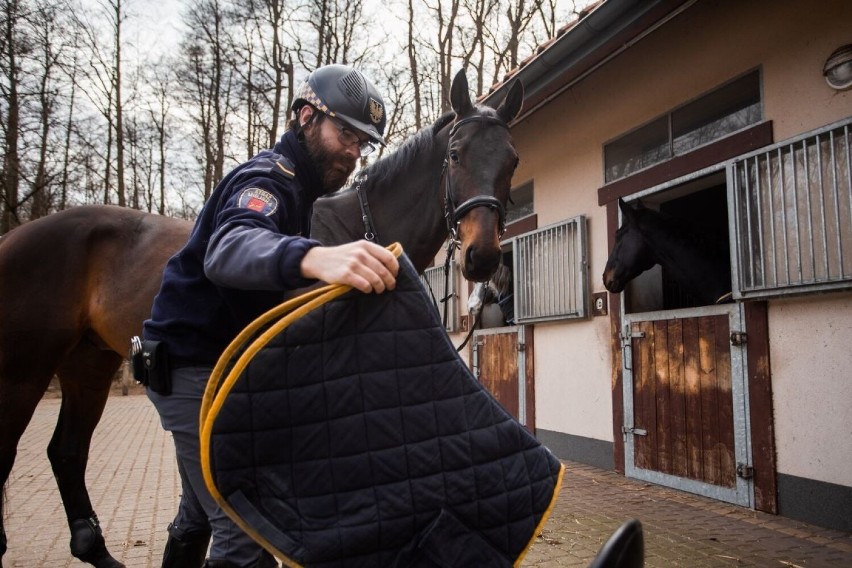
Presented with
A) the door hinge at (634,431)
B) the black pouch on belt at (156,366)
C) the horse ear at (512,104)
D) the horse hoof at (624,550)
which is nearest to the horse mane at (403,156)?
the horse ear at (512,104)

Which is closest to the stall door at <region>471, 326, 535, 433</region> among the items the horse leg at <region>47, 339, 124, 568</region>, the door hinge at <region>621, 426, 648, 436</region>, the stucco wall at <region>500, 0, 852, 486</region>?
the stucco wall at <region>500, 0, 852, 486</region>

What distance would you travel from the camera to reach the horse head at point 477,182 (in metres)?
2.92

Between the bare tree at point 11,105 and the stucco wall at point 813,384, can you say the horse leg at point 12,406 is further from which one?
the bare tree at point 11,105

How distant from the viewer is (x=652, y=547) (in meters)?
3.66

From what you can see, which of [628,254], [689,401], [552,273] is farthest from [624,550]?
[552,273]

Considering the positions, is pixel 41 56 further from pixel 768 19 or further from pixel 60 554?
pixel 768 19

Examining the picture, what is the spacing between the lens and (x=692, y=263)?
17.7 feet

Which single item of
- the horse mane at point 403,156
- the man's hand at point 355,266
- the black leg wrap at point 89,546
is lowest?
the black leg wrap at point 89,546

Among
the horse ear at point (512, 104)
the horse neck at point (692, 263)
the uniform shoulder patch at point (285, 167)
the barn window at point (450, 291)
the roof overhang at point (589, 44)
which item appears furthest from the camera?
the barn window at point (450, 291)

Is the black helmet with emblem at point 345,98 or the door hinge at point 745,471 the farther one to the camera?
the door hinge at point 745,471

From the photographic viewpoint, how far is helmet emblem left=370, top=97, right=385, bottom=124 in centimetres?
193

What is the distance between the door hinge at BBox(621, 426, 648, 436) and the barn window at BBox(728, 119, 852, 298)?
1654 millimetres

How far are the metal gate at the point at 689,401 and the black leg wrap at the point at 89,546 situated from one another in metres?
4.11

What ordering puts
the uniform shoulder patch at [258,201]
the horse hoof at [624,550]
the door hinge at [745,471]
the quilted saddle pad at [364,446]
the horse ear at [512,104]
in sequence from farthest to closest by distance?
the door hinge at [745,471]
the horse ear at [512,104]
the uniform shoulder patch at [258,201]
the quilted saddle pad at [364,446]
the horse hoof at [624,550]
